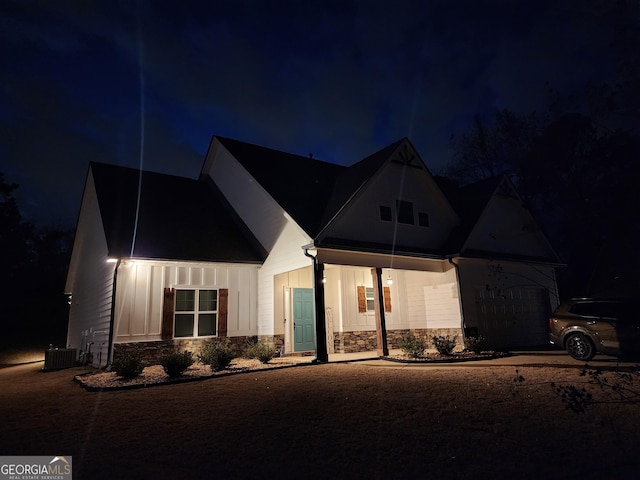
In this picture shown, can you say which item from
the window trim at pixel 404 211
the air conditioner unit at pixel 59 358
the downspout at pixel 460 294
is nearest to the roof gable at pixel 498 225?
the downspout at pixel 460 294

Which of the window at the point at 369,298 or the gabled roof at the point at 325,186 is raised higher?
the gabled roof at the point at 325,186

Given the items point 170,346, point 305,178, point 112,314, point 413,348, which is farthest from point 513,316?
point 112,314

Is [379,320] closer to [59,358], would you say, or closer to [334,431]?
[334,431]

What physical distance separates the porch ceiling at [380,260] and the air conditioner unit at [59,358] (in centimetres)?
946

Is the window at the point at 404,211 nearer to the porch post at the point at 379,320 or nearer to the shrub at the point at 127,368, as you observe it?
the porch post at the point at 379,320

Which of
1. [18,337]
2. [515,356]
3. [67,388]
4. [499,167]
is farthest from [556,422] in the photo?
[18,337]

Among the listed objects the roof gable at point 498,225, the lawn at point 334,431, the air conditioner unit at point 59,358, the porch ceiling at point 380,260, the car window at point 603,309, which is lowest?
the lawn at point 334,431

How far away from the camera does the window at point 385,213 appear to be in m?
13.5

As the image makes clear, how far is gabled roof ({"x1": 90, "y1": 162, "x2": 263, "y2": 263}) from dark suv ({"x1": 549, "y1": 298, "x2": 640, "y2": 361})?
9.40 m

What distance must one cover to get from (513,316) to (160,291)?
12379mm

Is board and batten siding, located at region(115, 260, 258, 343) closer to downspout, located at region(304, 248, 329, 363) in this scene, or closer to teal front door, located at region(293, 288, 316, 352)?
teal front door, located at region(293, 288, 316, 352)

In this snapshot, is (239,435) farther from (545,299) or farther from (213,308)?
(545,299)

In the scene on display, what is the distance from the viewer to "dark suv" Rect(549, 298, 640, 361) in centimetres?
955

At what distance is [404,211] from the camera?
14102mm
